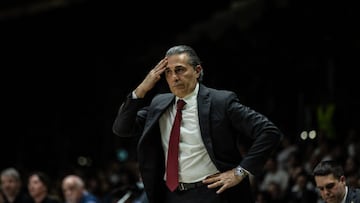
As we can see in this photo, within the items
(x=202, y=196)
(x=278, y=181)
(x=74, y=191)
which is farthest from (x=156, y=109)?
(x=278, y=181)

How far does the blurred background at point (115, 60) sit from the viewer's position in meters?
8.71

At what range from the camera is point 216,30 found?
11.5 m

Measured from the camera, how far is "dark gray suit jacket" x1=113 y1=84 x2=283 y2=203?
353cm

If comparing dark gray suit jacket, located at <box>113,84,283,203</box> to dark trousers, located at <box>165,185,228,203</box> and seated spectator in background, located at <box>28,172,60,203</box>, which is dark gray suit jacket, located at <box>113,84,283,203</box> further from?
seated spectator in background, located at <box>28,172,60,203</box>

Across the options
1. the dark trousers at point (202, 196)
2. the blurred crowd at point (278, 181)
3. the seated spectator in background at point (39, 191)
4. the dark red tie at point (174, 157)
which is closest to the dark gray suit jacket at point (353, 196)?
the dark trousers at point (202, 196)

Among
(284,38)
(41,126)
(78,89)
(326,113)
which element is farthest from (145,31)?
(326,113)

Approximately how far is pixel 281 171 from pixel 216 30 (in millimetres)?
3833

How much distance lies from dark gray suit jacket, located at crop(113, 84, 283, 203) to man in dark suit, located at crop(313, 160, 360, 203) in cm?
80

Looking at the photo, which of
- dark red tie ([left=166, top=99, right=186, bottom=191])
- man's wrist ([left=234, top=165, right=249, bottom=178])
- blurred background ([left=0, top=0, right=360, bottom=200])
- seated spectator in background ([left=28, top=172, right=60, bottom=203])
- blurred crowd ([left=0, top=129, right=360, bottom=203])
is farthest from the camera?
blurred background ([left=0, top=0, right=360, bottom=200])

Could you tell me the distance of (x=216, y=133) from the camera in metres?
3.61

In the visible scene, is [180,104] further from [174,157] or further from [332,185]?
[332,185]

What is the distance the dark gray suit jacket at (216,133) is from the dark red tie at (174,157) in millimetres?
89

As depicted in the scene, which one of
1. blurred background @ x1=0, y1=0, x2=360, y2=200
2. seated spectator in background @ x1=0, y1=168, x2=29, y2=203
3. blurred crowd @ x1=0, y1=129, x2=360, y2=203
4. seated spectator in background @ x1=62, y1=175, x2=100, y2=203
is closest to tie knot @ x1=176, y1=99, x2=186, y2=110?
blurred crowd @ x1=0, y1=129, x2=360, y2=203

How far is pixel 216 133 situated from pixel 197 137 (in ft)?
0.33
